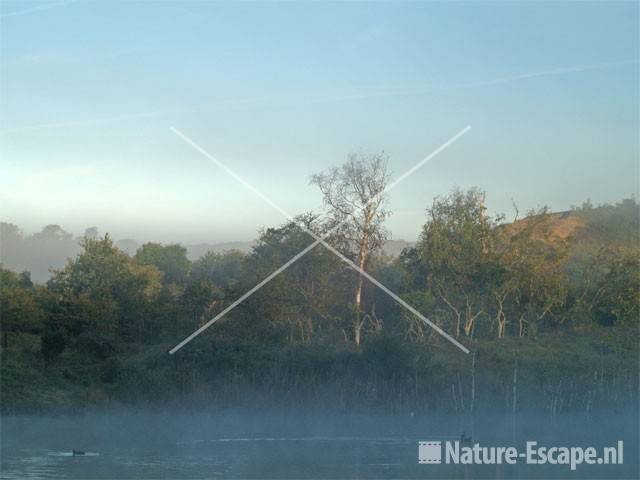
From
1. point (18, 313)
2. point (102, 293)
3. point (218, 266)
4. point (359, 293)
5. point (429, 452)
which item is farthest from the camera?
point (218, 266)

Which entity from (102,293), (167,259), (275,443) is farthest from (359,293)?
(167,259)

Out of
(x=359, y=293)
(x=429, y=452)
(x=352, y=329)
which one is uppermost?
(x=359, y=293)

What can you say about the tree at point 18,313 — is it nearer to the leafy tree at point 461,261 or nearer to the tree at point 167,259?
the leafy tree at point 461,261

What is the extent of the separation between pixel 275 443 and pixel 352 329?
13.8 m

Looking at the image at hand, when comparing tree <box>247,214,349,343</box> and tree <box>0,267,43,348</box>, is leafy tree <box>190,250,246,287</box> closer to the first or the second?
tree <box>247,214,349,343</box>

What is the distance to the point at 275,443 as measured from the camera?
91.4 ft

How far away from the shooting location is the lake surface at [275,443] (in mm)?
22703

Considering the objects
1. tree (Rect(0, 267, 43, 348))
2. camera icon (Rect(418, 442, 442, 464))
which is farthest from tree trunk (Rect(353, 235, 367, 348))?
tree (Rect(0, 267, 43, 348))

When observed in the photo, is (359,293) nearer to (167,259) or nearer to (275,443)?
(275,443)

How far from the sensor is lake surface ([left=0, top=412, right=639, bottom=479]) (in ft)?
74.5

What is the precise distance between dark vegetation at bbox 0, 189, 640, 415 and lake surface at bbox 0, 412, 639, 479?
3.60ft

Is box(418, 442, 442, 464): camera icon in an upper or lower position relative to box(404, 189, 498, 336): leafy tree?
lower

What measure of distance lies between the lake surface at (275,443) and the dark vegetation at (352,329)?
1098mm

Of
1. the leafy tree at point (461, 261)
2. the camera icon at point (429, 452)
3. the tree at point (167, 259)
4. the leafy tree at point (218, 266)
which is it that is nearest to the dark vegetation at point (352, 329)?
the leafy tree at point (461, 261)
